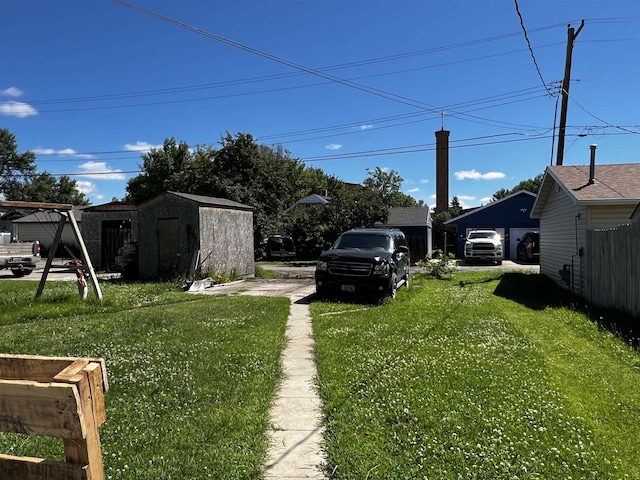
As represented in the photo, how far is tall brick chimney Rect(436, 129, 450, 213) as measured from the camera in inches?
1955

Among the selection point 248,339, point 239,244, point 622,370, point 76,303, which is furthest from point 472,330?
point 239,244

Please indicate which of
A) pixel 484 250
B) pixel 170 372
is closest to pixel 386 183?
pixel 484 250

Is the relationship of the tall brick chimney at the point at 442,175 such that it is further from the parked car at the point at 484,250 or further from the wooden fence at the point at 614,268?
the wooden fence at the point at 614,268

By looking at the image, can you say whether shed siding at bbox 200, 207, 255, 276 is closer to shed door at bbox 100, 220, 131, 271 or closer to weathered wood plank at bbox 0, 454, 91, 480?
shed door at bbox 100, 220, 131, 271

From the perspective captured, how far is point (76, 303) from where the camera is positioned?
37.3 feet

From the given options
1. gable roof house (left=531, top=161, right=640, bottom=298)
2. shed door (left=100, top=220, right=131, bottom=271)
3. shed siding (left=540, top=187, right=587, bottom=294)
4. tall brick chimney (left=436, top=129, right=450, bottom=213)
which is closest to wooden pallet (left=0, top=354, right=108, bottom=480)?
gable roof house (left=531, top=161, right=640, bottom=298)

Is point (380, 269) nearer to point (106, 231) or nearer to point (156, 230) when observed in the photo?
point (156, 230)

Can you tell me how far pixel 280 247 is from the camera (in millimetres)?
35031

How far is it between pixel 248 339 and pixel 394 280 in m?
6.00

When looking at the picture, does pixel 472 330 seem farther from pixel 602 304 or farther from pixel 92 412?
pixel 92 412

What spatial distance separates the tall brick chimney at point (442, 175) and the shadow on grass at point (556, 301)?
31.9m

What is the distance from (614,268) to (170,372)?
900cm

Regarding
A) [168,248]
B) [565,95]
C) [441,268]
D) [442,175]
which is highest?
[442,175]

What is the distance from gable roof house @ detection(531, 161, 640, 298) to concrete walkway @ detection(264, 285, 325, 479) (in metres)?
8.99
